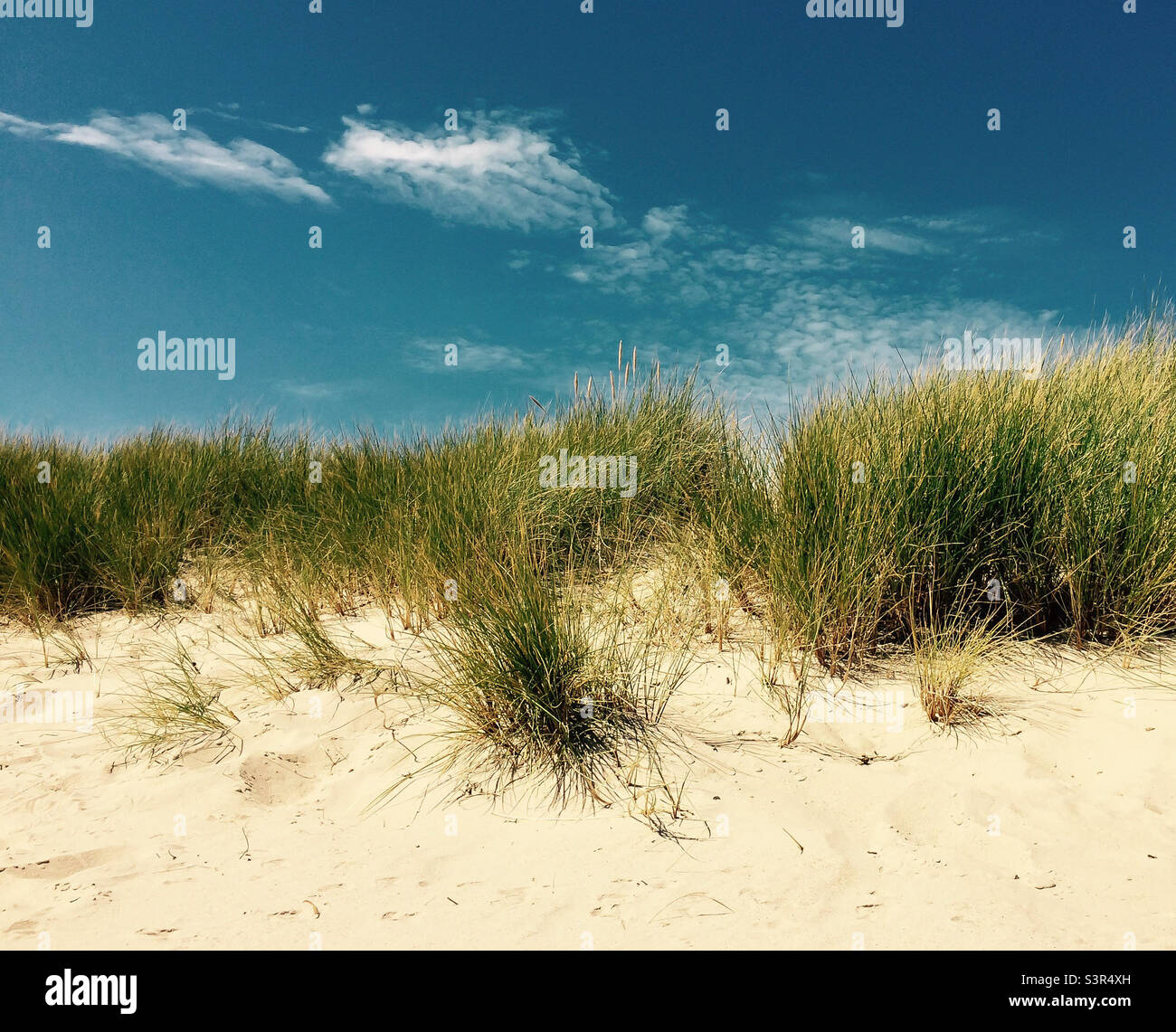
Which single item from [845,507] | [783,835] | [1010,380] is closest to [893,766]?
[783,835]

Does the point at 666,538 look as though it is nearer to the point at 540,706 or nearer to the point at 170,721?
the point at 540,706

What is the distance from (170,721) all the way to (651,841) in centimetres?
243

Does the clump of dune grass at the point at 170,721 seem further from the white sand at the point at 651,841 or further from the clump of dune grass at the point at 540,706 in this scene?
the clump of dune grass at the point at 540,706

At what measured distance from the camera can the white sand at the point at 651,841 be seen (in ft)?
8.06

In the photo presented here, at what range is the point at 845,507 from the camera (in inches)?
165

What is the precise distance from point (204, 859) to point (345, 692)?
1.16 metres

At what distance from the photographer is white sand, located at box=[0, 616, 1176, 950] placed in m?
2.46

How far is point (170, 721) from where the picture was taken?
12.6 feet

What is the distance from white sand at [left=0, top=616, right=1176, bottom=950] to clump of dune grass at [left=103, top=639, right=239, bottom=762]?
0.10m

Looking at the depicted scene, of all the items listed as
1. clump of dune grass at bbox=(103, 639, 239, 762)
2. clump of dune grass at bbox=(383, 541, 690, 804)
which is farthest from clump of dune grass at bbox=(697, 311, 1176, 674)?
clump of dune grass at bbox=(103, 639, 239, 762)

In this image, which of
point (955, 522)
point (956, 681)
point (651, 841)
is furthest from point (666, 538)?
point (651, 841)

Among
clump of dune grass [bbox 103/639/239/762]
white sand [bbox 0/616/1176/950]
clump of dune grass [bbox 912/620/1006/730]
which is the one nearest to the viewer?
white sand [bbox 0/616/1176/950]

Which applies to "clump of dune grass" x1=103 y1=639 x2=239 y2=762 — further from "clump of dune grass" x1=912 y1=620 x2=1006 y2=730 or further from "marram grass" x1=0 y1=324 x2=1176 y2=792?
"clump of dune grass" x1=912 y1=620 x2=1006 y2=730
